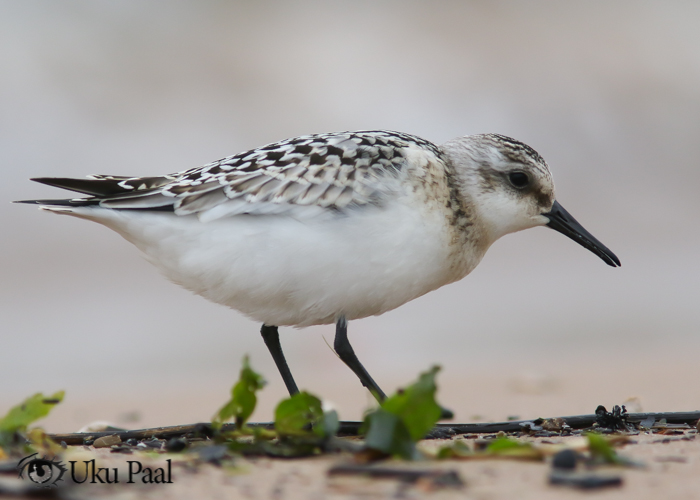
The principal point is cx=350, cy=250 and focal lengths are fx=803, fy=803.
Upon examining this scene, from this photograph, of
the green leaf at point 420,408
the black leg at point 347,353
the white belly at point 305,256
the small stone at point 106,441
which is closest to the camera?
the green leaf at point 420,408

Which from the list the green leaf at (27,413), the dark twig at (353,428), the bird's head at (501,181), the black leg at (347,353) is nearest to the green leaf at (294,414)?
the dark twig at (353,428)

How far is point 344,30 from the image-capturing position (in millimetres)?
12828

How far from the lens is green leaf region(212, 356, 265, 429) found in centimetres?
245

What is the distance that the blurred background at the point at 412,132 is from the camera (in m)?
5.92

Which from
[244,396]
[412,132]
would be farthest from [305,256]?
[412,132]

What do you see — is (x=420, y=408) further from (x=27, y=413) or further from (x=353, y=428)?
(x=27, y=413)

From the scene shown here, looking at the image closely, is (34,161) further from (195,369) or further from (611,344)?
(611,344)

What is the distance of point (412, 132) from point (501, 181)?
7.58 meters

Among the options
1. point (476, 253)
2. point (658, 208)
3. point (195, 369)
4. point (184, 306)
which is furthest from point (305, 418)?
point (658, 208)

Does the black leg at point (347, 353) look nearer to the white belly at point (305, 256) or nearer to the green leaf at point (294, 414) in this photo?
the white belly at point (305, 256)

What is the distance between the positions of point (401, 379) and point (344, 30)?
830 cm

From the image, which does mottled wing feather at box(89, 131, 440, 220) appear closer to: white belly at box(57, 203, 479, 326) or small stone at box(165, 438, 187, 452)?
white belly at box(57, 203, 479, 326)

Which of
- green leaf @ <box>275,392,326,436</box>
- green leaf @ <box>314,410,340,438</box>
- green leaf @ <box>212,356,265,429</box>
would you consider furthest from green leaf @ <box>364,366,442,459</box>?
green leaf @ <box>212,356,265,429</box>

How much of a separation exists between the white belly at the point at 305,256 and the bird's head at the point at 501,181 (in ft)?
1.11
